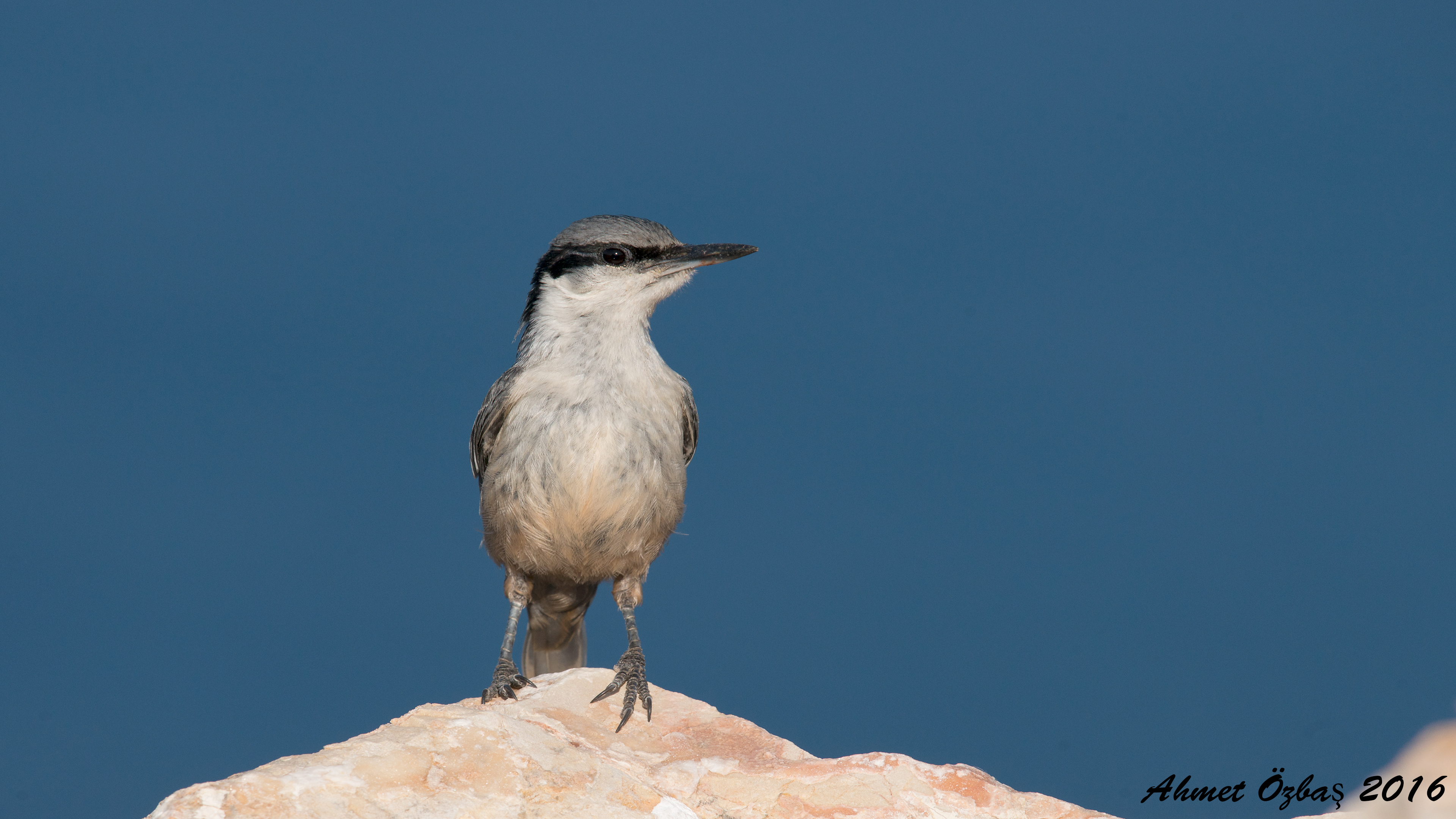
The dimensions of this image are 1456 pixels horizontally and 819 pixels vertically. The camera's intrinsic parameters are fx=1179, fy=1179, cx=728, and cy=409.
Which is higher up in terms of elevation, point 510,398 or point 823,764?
point 510,398

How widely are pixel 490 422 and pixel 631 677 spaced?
1.89m

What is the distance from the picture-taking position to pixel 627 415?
6.91m

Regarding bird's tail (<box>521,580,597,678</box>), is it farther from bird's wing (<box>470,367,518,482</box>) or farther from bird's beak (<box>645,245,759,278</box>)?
bird's beak (<box>645,245,759,278</box>)

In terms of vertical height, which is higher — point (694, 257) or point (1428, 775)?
point (694, 257)

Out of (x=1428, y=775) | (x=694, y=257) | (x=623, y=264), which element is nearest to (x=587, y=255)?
(x=623, y=264)

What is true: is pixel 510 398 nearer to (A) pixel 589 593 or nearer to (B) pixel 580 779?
(A) pixel 589 593

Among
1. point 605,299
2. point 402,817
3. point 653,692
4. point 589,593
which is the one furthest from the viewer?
point 589,593

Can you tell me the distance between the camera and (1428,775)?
4590 millimetres

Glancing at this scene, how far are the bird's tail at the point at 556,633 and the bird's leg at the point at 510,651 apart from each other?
0.22m

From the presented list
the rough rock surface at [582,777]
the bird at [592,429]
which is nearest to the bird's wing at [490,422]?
the bird at [592,429]

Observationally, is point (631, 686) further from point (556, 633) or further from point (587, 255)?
point (587, 255)

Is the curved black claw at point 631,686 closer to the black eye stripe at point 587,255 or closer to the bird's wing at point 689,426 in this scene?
the bird's wing at point 689,426

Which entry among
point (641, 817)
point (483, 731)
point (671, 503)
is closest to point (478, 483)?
point (671, 503)

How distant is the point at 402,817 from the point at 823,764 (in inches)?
81.0
